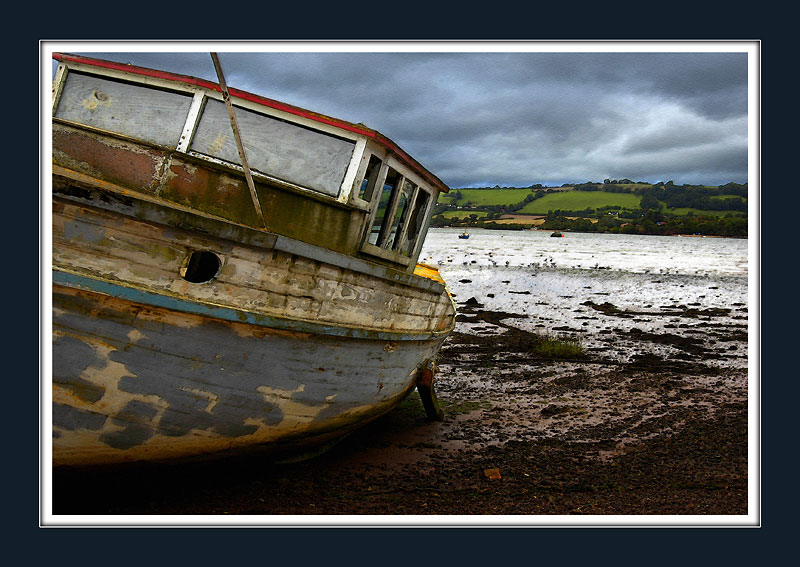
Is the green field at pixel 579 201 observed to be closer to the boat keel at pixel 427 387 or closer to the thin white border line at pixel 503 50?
the boat keel at pixel 427 387

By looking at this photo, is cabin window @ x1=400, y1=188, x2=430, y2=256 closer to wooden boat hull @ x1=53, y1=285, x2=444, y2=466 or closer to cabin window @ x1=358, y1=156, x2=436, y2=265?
cabin window @ x1=358, y1=156, x2=436, y2=265

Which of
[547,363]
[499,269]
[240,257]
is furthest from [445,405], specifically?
[499,269]

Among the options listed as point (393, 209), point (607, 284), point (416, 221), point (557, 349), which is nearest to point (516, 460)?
point (416, 221)

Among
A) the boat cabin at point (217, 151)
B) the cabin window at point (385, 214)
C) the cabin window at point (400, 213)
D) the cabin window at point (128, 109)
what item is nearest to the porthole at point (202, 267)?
the boat cabin at point (217, 151)

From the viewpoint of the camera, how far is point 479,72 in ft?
14.7

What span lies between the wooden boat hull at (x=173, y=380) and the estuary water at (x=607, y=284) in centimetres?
635

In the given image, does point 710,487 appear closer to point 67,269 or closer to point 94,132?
point 67,269

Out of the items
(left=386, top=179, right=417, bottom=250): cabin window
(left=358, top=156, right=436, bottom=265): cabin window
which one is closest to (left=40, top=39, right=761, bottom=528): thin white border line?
(left=358, top=156, right=436, bottom=265): cabin window

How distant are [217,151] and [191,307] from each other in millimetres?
1252

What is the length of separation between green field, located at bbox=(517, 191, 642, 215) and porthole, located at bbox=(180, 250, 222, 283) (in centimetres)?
469

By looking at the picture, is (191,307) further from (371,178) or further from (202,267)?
(371,178)

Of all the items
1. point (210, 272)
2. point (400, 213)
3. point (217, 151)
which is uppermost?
point (400, 213)

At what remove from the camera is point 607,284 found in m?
18.3

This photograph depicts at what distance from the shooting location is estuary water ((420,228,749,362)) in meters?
12.7
